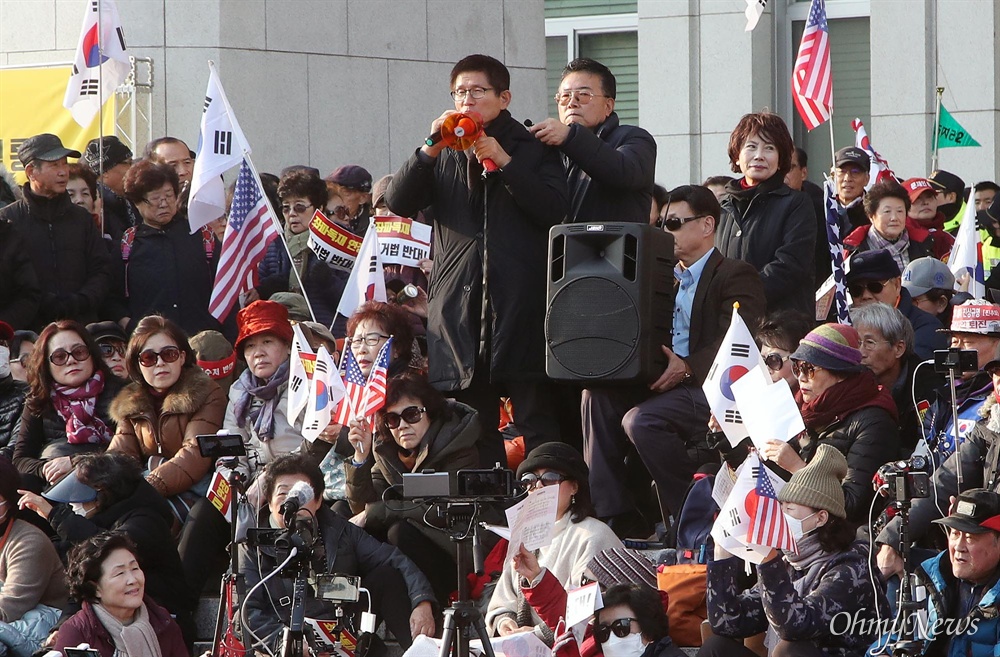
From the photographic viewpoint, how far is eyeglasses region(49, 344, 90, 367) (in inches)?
394

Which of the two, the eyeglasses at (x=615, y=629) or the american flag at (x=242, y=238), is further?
the american flag at (x=242, y=238)

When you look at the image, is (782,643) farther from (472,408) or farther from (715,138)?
(715,138)

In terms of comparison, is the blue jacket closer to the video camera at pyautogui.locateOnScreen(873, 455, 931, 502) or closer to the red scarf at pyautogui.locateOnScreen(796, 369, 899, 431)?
the video camera at pyautogui.locateOnScreen(873, 455, 931, 502)

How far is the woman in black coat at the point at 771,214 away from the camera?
32.8 feet

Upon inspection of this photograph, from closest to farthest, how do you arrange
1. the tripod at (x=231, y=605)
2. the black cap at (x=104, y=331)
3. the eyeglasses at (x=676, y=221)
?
the tripod at (x=231, y=605)
the eyeglasses at (x=676, y=221)
the black cap at (x=104, y=331)

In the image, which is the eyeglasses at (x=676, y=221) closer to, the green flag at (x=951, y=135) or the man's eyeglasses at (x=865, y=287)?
the man's eyeglasses at (x=865, y=287)

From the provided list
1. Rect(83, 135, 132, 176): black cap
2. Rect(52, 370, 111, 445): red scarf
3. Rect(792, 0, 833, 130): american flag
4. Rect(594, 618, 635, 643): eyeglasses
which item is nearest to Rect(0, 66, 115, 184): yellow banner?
Rect(83, 135, 132, 176): black cap

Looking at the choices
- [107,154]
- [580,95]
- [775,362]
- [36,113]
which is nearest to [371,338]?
[580,95]

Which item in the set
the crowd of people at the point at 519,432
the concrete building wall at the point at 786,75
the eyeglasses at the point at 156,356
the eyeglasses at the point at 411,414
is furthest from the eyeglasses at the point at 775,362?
the concrete building wall at the point at 786,75

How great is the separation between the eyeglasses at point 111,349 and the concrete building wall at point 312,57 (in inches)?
144

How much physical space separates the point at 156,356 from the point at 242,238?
52.6 inches

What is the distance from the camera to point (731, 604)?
7.60 meters

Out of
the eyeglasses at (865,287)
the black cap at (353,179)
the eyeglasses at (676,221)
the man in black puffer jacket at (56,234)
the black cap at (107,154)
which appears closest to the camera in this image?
the eyeglasses at (676,221)

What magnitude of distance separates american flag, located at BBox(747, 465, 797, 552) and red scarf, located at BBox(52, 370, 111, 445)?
4056 millimetres
